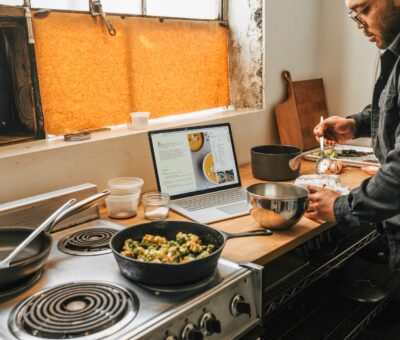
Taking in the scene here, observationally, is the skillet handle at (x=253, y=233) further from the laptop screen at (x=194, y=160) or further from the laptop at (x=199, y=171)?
the laptop screen at (x=194, y=160)

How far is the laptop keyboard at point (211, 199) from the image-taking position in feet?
5.49

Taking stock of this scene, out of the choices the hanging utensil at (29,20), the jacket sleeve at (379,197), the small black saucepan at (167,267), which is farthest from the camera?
the hanging utensil at (29,20)

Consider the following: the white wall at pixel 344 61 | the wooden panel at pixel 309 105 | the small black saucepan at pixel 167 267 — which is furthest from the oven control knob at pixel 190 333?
the white wall at pixel 344 61

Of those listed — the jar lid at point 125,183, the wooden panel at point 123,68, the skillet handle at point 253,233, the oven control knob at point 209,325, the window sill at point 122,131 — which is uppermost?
the wooden panel at point 123,68

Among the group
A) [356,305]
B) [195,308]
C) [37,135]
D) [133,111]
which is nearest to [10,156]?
[37,135]

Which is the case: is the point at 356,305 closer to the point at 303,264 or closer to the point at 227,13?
the point at 303,264

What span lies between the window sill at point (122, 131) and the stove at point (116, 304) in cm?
41

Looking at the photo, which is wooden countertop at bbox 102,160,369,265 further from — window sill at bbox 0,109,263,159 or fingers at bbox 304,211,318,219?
window sill at bbox 0,109,263,159

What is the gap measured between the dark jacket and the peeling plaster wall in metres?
0.86

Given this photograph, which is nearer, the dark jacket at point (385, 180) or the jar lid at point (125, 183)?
the dark jacket at point (385, 180)

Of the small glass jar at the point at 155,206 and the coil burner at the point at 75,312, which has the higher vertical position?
the small glass jar at the point at 155,206

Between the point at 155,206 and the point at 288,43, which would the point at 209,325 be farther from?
the point at 288,43

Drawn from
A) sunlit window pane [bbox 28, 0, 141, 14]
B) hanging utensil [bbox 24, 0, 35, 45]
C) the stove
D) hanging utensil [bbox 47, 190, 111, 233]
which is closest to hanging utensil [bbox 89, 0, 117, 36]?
sunlit window pane [bbox 28, 0, 141, 14]

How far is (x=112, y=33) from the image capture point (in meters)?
1.81
